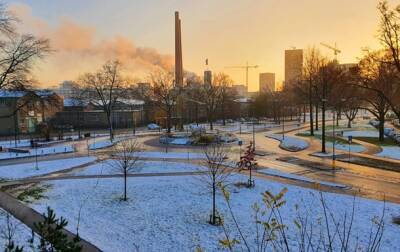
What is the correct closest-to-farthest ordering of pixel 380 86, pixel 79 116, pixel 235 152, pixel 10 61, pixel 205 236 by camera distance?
1. pixel 205 236
2. pixel 10 61
3. pixel 235 152
4. pixel 380 86
5. pixel 79 116

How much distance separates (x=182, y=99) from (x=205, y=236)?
6885 cm

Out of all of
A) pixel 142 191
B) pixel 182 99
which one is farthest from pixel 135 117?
pixel 142 191

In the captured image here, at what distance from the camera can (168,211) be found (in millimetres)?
16016

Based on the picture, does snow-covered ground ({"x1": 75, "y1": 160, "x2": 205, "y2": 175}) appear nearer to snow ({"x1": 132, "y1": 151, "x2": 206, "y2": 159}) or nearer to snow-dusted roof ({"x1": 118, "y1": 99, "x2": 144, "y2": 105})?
snow ({"x1": 132, "y1": 151, "x2": 206, "y2": 159})

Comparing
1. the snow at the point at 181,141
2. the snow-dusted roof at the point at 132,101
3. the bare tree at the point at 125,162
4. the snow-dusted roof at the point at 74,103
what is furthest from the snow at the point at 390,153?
the snow-dusted roof at the point at 74,103

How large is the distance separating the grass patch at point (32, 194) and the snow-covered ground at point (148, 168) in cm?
510

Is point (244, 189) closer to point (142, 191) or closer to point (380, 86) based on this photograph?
point (142, 191)

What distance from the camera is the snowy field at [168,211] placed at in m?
12.7

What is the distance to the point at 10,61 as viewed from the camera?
24172 millimetres

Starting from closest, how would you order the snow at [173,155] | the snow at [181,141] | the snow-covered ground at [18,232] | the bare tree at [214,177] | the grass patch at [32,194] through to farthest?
the snow-covered ground at [18,232] → the bare tree at [214,177] → the grass patch at [32,194] → the snow at [173,155] → the snow at [181,141]

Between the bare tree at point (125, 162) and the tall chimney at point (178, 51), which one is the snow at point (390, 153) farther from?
the tall chimney at point (178, 51)

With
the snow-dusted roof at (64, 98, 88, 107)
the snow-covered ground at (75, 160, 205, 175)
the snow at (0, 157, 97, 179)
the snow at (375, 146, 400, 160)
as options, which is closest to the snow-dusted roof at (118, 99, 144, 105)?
the snow-dusted roof at (64, 98, 88, 107)

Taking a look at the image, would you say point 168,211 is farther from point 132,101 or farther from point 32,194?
point 132,101

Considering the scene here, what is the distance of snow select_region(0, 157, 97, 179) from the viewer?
1006 inches
